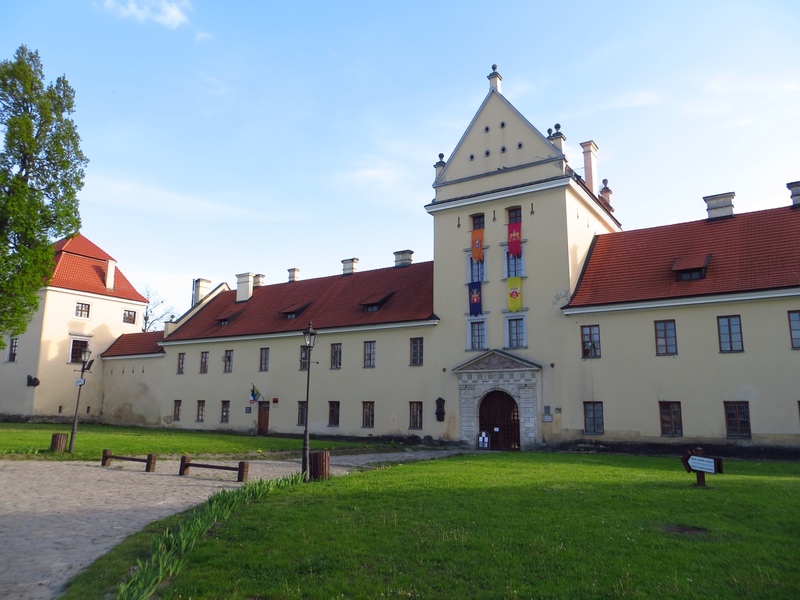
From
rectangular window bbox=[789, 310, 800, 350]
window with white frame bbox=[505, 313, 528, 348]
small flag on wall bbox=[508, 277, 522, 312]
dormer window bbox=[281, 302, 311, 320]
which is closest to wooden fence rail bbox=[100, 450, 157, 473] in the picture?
window with white frame bbox=[505, 313, 528, 348]

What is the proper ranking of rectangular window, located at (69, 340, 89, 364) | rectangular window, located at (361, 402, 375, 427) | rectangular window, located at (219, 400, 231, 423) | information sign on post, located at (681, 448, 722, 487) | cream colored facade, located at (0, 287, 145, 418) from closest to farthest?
information sign on post, located at (681, 448, 722, 487) → rectangular window, located at (361, 402, 375, 427) → rectangular window, located at (219, 400, 231, 423) → cream colored facade, located at (0, 287, 145, 418) → rectangular window, located at (69, 340, 89, 364)

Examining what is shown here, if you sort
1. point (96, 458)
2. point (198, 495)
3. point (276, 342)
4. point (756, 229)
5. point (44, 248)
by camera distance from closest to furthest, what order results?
1. point (198, 495)
2. point (96, 458)
3. point (44, 248)
4. point (756, 229)
5. point (276, 342)

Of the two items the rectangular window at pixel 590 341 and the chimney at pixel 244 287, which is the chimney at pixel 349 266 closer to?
the chimney at pixel 244 287

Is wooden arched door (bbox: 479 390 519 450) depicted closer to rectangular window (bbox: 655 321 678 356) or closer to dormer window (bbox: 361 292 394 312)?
rectangular window (bbox: 655 321 678 356)

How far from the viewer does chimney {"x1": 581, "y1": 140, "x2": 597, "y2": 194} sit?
3275cm

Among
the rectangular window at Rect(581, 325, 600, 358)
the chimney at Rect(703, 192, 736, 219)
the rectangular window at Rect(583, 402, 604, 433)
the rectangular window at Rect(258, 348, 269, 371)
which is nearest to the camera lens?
the rectangular window at Rect(583, 402, 604, 433)

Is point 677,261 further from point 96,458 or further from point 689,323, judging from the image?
point 96,458

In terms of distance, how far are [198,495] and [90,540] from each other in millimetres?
4397

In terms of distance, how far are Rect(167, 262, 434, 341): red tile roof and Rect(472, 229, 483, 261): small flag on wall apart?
3764 mm

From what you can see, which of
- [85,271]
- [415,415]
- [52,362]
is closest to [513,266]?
[415,415]

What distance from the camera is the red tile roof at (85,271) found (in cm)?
4466

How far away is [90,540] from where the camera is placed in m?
9.26

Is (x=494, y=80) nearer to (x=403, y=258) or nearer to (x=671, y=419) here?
(x=403, y=258)

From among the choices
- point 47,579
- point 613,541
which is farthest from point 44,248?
point 613,541
